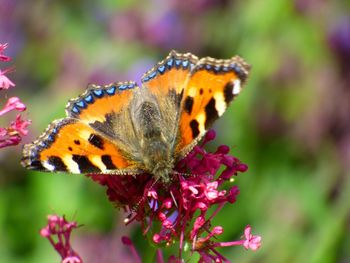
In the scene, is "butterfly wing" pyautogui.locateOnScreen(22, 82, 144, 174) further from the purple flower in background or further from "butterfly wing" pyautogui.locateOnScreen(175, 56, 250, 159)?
the purple flower in background

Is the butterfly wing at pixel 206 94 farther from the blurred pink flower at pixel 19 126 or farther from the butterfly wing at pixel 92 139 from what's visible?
the blurred pink flower at pixel 19 126

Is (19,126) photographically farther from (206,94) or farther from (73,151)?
(206,94)

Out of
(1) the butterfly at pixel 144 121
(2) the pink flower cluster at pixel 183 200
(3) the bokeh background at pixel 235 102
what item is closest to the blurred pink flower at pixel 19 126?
(1) the butterfly at pixel 144 121

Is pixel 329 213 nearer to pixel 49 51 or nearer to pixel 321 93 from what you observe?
pixel 321 93

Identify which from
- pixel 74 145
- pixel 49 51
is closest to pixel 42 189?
pixel 49 51

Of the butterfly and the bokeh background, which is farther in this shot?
the bokeh background

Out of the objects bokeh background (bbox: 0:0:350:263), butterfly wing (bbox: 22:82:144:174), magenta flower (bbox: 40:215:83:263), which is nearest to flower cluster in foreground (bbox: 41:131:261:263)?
→ magenta flower (bbox: 40:215:83:263)

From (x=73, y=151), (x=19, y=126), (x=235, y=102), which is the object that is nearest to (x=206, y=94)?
(x=73, y=151)
